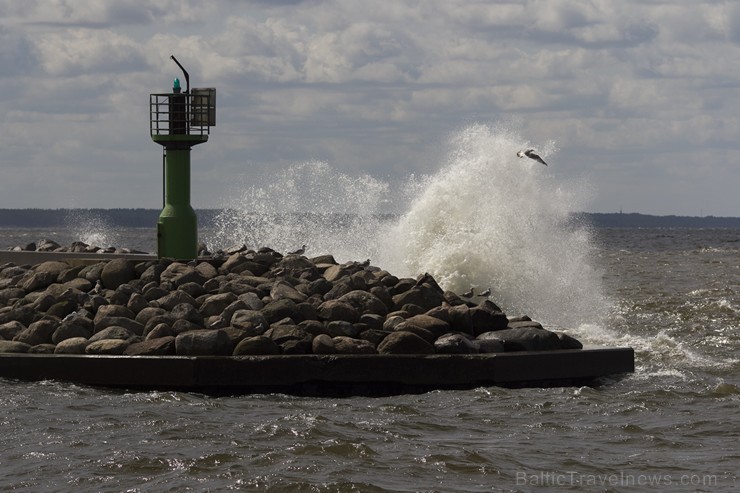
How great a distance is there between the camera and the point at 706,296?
80.3ft

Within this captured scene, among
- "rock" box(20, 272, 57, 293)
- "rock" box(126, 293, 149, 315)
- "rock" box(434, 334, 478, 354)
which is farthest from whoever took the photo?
"rock" box(20, 272, 57, 293)

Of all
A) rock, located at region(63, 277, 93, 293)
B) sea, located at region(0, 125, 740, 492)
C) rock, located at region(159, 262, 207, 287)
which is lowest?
sea, located at region(0, 125, 740, 492)

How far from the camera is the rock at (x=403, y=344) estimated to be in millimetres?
11938

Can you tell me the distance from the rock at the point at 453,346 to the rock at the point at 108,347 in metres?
3.03

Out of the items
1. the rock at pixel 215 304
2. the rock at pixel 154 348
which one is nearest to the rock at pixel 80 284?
the rock at pixel 215 304

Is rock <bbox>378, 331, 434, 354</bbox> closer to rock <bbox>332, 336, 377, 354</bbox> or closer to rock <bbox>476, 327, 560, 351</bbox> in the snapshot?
rock <bbox>332, 336, 377, 354</bbox>

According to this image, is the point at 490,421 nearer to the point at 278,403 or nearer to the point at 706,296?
the point at 278,403

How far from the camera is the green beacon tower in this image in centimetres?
1528

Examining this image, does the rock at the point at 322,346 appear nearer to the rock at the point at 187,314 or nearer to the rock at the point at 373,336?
the rock at the point at 373,336

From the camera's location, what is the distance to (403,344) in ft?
39.2

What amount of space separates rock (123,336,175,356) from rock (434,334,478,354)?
257 centimetres

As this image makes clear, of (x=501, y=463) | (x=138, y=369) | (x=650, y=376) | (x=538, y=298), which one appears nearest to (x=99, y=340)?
(x=138, y=369)

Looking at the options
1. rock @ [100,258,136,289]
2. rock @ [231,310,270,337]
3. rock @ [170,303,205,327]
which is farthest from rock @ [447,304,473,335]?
rock @ [100,258,136,289]

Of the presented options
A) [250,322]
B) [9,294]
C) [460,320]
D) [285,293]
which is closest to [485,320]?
[460,320]
